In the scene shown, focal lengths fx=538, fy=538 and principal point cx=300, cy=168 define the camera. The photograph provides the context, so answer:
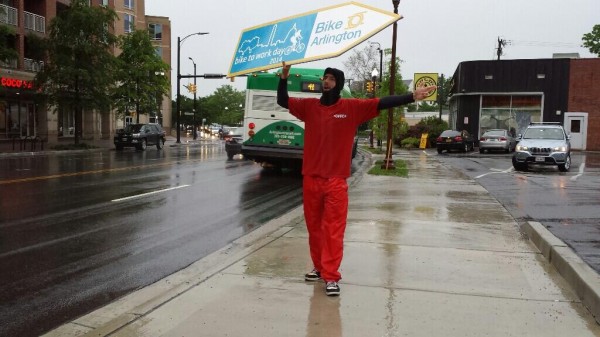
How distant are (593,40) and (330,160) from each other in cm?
7560

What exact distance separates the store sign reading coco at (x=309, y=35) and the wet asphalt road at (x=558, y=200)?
13.6ft

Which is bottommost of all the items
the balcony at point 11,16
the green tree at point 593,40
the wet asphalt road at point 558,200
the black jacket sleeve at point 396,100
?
the wet asphalt road at point 558,200

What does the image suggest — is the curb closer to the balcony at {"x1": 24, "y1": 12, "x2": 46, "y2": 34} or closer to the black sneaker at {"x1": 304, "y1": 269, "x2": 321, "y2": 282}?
the black sneaker at {"x1": 304, "y1": 269, "x2": 321, "y2": 282}

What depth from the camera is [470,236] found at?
7.44 metres

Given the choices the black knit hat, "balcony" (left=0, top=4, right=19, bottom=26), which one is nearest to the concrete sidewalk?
the black knit hat

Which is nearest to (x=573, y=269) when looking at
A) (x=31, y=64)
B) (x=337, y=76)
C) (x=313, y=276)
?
(x=313, y=276)

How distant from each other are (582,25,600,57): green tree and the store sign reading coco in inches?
2774

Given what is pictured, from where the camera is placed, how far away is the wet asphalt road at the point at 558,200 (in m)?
7.27

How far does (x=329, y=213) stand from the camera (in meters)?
4.95

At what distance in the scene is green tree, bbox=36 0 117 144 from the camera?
3133 centimetres

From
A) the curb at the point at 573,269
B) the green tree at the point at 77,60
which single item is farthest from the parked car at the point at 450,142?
the curb at the point at 573,269

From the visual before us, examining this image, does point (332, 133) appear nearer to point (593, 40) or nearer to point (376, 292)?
point (376, 292)

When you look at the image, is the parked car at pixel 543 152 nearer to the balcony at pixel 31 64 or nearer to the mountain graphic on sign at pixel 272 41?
the mountain graphic on sign at pixel 272 41

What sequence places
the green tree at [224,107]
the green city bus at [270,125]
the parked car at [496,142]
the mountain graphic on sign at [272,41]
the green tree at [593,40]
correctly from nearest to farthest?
the mountain graphic on sign at [272,41]
the green city bus at [270,125]
the parked car at [496,142]
the green tree at [593,40]
the green tree at [224,107]
